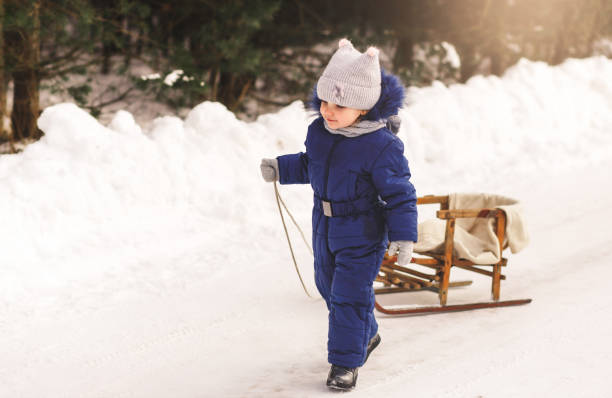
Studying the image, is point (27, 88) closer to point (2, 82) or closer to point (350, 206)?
point (2, 82)

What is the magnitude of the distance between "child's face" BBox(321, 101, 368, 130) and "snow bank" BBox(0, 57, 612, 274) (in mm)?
2432

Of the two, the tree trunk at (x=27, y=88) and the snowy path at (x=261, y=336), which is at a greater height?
the tree trunk at (x=27, y=88)

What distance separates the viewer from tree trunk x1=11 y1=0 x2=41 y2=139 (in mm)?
6184

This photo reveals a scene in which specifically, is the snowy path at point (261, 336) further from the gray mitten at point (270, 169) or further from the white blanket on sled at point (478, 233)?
the gray mitten at point (270, 169)

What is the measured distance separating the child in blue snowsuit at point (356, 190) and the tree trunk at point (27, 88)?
4.03 meters

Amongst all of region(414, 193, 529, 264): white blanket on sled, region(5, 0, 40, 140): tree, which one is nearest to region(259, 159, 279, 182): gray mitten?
region(414, 193, 529, 264): white blanket on sled

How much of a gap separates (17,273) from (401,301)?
2.53 m

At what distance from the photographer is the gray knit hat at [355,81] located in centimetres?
294

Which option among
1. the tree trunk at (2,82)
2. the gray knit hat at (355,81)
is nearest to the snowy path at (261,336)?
the gray knit hat at (355,81)

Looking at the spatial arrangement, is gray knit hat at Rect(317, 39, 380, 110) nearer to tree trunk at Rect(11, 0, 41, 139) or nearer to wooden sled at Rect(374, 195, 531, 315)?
wooden sled at Rect(374, 195, 531, 315)

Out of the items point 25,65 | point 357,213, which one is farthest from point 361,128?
point 25,65

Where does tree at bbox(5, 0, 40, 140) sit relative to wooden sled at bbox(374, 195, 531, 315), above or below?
above

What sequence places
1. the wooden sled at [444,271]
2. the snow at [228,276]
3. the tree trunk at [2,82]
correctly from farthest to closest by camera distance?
the tree trunk at [2,82] → the wooden sled at [444,271] → the snow at [228,276]

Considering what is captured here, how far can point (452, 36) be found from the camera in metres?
9.16
